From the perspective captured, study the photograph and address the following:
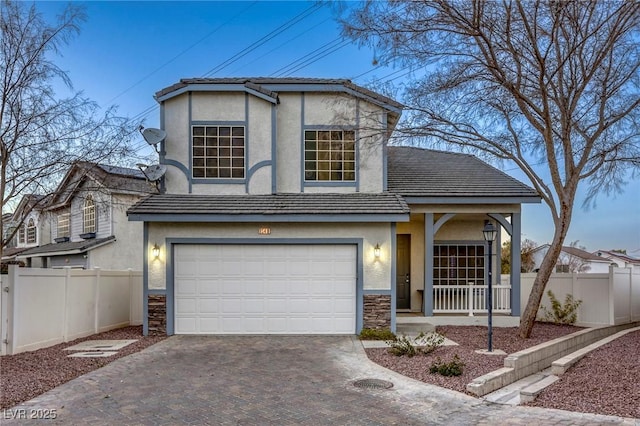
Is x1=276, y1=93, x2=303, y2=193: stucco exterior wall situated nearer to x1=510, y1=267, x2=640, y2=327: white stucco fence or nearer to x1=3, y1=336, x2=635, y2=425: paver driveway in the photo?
x1=3, y1=336, x2=635, y2=425: paver driveway

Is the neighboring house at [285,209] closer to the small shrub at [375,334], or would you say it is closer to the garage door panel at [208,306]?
the garage door panel at [208,306]

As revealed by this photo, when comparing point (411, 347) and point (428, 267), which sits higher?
point (428, 267)

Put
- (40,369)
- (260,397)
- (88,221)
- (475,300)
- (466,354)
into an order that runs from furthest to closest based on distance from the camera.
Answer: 1. (88,221)
2. (475,300)
3. (466,354)
4. (40,369)
5. (260,397)

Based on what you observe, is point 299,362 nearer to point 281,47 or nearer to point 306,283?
point 306,283

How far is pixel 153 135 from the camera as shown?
34.1 ft

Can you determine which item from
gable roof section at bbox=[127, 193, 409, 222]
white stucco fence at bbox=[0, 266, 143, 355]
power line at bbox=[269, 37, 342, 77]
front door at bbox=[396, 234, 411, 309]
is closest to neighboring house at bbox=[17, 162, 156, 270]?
white stucco fence at bbox=[0, 266, 143, 355]

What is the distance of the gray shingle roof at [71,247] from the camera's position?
16406 millimetres

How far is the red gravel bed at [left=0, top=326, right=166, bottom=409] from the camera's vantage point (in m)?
5.73

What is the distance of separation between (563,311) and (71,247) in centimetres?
1778

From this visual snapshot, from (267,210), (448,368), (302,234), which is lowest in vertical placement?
(448,368)

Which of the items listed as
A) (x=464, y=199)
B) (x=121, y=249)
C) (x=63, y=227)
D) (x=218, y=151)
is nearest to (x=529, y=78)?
(x=464, y=199)

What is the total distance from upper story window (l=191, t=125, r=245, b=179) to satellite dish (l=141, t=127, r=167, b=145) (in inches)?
29.7

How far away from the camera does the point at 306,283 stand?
10.4 meters

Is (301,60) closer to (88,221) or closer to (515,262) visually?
(515,262)
